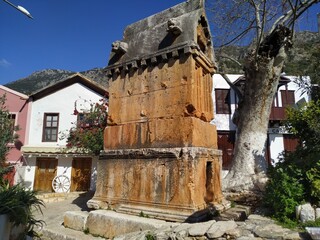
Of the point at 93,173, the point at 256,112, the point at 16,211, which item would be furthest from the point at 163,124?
the point at 93,173

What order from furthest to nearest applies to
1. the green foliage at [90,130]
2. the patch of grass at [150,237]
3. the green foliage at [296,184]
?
the green foliage at [90,130] → the green foliage at [296,184] → the patch of grass at [150,237]

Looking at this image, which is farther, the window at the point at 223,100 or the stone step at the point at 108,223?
the window at the point at 223,100

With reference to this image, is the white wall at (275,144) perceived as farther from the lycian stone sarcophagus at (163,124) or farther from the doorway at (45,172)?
the doorway at (45,172)

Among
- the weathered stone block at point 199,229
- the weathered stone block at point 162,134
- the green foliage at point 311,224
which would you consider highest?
the weathered stone block at point 162,134

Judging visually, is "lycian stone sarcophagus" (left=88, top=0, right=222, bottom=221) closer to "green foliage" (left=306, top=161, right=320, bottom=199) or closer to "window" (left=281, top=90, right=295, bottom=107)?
"green foliage" (left=306, top=161, right=320, bottom=199)

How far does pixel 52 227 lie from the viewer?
6.54 metres

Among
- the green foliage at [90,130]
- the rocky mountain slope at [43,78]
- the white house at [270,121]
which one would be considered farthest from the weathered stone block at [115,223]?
the rocky mountain slope at [43,78]

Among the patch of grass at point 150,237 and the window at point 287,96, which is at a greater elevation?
the window at point 287,96

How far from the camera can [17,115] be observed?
652 inches

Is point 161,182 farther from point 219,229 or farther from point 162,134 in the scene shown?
point 219,229

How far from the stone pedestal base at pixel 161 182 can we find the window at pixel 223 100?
1418cm

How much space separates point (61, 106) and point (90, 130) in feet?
13.6

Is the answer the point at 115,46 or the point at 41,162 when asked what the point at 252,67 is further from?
the point at 41,162

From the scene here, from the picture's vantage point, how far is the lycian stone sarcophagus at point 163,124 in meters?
5.45
